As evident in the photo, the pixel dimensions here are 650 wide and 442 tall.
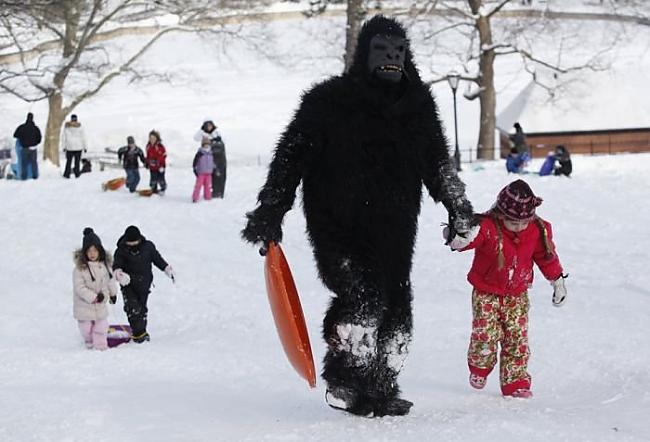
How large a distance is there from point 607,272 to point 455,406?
7396mm

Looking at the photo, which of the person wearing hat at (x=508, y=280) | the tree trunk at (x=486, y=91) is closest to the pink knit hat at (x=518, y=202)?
the person wearing hat at (x=508, y=280)

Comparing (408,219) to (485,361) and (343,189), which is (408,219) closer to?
(343,189)

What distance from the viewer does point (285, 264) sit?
6.21 meters

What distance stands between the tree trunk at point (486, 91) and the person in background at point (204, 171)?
1357cm

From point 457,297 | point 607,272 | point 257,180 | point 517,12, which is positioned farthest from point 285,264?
point 517,12

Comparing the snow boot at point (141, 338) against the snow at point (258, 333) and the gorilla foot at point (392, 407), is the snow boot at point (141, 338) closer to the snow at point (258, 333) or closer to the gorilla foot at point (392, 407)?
the snow at point (258, 333)

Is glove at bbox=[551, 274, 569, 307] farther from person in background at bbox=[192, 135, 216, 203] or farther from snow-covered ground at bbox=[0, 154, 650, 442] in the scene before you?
person in background at bbox=[192, 135, 216, 203]

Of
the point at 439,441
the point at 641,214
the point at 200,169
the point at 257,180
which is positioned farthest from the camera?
the point at 257,180

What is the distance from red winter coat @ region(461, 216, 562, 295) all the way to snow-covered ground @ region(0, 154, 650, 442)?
0.67 meters

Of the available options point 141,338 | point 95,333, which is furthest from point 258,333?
point 95,333

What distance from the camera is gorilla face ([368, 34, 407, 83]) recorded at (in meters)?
6.05

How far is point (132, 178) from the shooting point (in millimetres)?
21688

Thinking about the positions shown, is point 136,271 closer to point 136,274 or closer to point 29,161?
point 136,274

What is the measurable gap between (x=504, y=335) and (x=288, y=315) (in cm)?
147
